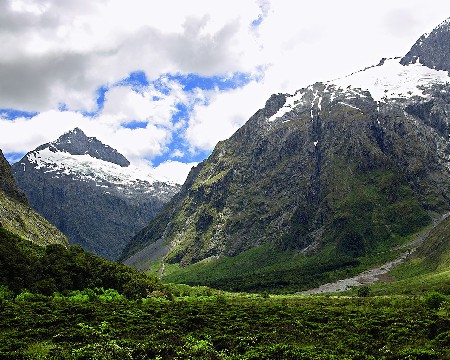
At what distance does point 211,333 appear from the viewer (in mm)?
54688

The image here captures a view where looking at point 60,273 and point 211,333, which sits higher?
point 60,273

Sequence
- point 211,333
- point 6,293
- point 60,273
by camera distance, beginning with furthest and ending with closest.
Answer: point 60,273 < point 6,293 < point 211,333

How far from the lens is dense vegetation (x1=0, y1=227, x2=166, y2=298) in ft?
325

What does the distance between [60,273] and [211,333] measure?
66630 mm

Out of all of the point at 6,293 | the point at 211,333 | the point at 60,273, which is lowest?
the point at 211,333

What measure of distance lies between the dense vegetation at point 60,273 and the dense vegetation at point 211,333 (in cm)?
3179

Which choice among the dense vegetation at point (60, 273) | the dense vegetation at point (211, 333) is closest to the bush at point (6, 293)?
the dense vegetation at point (60, 273)

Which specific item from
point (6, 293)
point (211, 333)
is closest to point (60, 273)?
point (6, 293)

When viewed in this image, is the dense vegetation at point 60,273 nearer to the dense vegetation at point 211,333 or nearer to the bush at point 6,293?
the bush at point 6,293

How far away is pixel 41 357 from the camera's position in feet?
128

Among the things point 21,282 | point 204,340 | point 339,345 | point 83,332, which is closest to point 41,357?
point 83,332

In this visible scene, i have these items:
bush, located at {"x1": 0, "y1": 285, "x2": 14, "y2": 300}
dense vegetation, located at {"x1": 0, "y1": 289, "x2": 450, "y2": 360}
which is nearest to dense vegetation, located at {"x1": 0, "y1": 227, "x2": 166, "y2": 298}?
bush, located at {"x1": 0, "y1": 285, "x2": 14, "y2": 300}

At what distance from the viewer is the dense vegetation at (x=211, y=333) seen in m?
42.8

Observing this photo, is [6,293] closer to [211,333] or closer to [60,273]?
[60,273]
